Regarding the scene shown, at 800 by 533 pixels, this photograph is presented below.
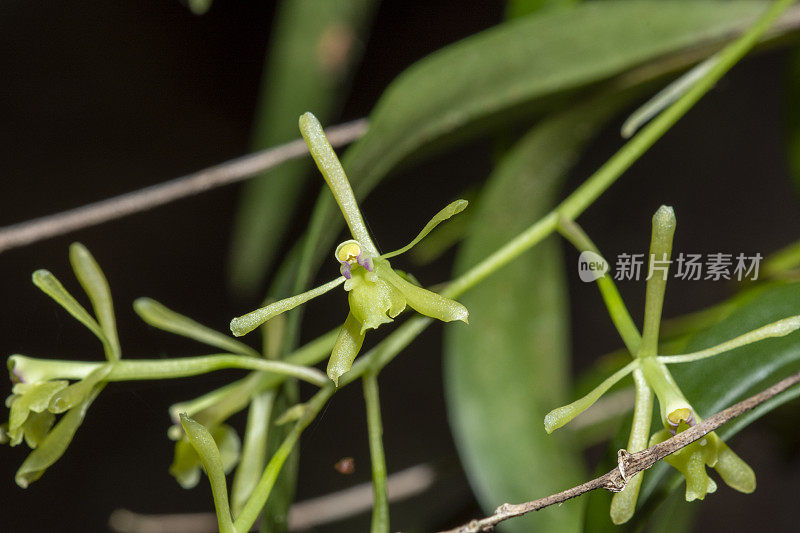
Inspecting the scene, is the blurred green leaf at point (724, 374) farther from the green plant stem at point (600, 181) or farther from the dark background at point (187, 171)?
the dark background at point (187, 171)

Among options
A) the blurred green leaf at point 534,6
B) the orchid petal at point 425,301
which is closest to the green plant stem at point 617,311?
the orchid petal at point 425,301

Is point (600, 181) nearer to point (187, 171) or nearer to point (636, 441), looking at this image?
point (636, 441)

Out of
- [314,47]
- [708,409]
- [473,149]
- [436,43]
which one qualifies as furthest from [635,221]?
[708,409]

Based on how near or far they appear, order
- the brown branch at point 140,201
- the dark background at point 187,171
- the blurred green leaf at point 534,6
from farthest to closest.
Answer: the dark background at point 187,171 → the blurred green leaf at point 534,6 → the brown branch at point 140,201

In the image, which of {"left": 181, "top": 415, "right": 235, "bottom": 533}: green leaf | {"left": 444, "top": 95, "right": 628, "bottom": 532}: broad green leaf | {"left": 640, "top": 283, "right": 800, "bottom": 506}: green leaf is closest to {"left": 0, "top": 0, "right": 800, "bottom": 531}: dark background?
{"left": 444, "top": 95, "right": 628, "bottom": 532}: broad green leaf

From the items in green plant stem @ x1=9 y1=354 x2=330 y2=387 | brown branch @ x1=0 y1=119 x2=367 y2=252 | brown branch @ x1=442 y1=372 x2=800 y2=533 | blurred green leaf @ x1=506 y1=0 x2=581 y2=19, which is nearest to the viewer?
brown branch @ x1=442 y1=372 x2=800 y2=533

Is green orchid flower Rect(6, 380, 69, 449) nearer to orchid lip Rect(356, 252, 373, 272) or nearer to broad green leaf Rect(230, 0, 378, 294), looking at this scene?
orchid lip Rect(356, 252, 373, 272)
